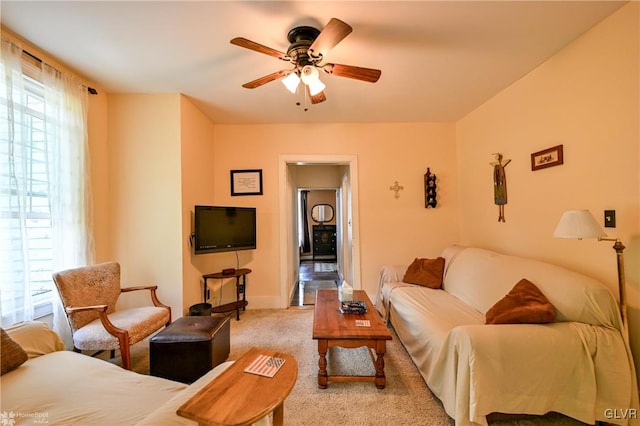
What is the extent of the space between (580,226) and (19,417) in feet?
10.2

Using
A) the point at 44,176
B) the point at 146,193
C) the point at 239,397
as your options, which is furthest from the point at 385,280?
the point at 44,176

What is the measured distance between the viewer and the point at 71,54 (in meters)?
2.11

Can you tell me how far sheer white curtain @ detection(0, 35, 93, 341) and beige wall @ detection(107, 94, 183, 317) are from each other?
1.11 feet

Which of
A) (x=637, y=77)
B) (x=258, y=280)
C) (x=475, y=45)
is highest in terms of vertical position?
(x=475, y=45)

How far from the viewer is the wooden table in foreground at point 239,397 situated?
0.89 m

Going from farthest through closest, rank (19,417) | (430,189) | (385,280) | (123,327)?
1. (430,189)
2. (385,280)
3. (123,327)
4. (19,417)

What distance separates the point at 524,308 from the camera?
1689 millimetres

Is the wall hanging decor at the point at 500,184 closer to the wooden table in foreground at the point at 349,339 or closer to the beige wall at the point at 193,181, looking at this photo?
the wooden table in foreground at the point at 349,339

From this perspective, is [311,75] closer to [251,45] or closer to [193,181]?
[251,45]

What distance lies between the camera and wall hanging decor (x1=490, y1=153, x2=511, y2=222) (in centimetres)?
287

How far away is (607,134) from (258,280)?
3828mm

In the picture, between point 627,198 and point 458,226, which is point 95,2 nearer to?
point 627,198

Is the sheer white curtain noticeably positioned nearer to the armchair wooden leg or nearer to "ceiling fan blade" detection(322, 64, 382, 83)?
the armchair wooden leg

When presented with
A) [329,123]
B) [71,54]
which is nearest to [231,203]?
[329,123]
